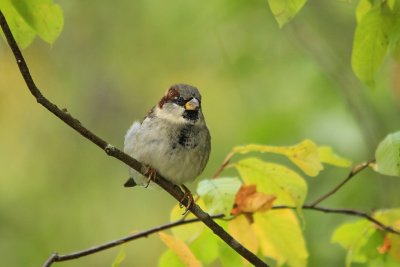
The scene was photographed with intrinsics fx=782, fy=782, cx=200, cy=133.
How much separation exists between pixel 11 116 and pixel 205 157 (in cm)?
303

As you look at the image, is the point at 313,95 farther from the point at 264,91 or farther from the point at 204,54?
the point at 204,54

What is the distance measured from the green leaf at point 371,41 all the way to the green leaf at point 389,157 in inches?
6.8

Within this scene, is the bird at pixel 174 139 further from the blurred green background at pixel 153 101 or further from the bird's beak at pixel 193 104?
the blurred green background at pixel 153 101

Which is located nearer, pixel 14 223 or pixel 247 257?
pixel 247 257

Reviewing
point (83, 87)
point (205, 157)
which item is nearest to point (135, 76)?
point (83, 87)

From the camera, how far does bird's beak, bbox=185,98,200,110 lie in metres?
2.55

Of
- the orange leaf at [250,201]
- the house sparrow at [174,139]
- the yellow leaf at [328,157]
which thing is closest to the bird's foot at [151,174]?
the house sparrow at [174,139]

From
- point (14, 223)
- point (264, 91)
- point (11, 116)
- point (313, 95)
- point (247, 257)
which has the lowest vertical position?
point (247, 257)

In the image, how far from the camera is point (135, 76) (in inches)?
239

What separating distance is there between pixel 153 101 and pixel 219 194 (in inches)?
165

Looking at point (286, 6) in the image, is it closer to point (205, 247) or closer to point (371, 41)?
point (371, 41)

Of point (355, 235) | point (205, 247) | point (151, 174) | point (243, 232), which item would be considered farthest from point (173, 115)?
point (355, 235)

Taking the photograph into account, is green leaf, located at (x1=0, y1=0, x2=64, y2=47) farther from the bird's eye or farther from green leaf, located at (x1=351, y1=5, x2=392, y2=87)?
the bird's eye

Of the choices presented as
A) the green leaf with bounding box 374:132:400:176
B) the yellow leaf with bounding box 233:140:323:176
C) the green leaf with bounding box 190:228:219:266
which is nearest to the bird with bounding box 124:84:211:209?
the green leaf with bounding box 190:228:219:266
